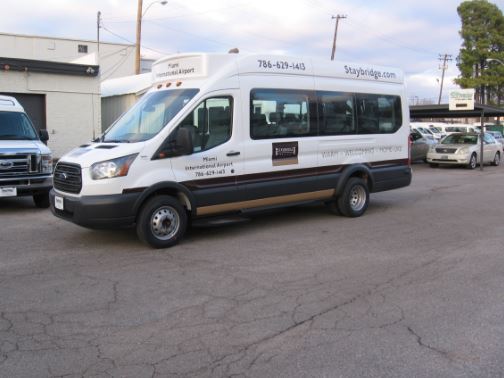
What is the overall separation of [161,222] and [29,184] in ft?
14.1

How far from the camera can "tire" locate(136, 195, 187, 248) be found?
7102 millimetres

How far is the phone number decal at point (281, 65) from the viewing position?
8383 millimetres

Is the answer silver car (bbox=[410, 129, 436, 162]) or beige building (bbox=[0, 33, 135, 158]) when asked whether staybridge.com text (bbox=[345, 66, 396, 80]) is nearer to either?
beige building (bbox=[0, 33, 135, 158])

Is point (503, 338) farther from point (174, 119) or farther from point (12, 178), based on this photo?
point (12, 178)

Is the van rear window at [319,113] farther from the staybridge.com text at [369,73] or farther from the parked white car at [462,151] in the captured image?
the parked white car at [462,151]

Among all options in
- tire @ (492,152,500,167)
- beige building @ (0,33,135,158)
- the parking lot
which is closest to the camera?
the parking lot

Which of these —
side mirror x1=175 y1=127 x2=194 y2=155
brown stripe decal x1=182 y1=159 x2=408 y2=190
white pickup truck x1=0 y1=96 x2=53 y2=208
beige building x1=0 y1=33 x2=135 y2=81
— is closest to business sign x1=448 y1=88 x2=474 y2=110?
brown stripe decal x1=182 y1=159 x2=408 y2=190

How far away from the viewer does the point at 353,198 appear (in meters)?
9.91

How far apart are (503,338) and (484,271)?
2.08 m

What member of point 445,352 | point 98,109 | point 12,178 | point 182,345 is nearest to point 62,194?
point 12,178

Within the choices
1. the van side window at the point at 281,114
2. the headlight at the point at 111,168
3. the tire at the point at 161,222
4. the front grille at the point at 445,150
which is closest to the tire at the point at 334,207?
the van side window at the point at 281,114

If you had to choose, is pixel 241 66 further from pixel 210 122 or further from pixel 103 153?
pixel 103 153

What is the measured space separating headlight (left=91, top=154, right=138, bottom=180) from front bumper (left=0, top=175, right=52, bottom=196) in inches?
156

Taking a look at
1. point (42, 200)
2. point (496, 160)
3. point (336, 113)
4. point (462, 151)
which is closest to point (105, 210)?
point (336, 113)
